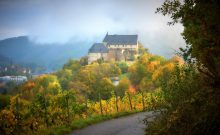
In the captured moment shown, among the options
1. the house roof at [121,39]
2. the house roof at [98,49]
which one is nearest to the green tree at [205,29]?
the house roof at [98,49]

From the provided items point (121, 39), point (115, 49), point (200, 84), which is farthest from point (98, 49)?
point (200, 84)

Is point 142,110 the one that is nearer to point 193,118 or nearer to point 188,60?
point 188,60

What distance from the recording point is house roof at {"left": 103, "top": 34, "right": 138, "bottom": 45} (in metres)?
159

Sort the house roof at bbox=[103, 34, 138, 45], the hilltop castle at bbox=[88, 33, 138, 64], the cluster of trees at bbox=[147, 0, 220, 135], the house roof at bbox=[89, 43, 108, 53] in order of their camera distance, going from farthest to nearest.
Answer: the house roof at bbox=[103, 34, 138, 45]
the house roof at bbox=[89, 43, 108, 53]
the hilltop castle at bbox=[88, 33, 138, 64]
the cluster of trees at bbox=[147, 0, 220, 135]

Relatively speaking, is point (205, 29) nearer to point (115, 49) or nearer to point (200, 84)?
point (200, 84)

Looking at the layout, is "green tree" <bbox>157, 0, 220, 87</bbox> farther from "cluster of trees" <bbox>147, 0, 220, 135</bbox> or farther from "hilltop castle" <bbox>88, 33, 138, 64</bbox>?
"hilltop castle" <bbox>88, 33, 138, 64</bbox>

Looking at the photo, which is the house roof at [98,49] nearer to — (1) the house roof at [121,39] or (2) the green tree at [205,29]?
(1) the house roof at [121,39]

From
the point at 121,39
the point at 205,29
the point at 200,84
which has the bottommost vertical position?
the point at 200,84

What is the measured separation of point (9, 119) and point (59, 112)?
3174mm

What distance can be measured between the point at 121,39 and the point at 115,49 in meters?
7.69

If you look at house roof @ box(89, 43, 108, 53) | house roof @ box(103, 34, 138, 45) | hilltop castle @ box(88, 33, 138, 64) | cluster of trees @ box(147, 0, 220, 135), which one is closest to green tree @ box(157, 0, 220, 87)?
cluster of trees @ box(147, 0, 220, 135)

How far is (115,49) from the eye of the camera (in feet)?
515

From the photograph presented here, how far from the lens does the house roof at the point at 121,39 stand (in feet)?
523

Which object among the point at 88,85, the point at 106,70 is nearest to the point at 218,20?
the point at 88,85
